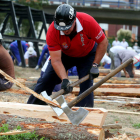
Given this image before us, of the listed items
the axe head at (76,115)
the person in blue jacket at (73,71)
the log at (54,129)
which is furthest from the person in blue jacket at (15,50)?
the axe head at (76,115)

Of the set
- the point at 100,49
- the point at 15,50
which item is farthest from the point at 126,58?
the point at 15,50

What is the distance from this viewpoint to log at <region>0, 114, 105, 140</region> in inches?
117

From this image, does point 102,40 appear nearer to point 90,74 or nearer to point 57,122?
point 90,74

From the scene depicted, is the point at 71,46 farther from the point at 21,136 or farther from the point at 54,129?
the point at 21,136

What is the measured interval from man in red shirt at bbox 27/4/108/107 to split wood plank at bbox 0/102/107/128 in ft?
2.24

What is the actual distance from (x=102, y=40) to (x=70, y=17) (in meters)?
0.73

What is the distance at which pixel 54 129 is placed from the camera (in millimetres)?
3102

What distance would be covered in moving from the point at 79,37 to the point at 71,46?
200mm

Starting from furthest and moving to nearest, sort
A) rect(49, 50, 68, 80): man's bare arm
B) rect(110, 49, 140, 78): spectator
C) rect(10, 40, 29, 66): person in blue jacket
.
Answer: rect(10, 40, 29, 66): person in blue jacket, rect(110, 49, 140, 78): spectator, rect(49, 50, 68, 80): man's bare arm

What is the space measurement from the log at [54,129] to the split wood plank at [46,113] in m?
0.07

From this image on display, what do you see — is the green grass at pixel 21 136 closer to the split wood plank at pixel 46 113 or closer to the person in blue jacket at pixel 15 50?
the split wood plank at pixel 46 113

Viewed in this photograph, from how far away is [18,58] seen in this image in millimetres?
14359

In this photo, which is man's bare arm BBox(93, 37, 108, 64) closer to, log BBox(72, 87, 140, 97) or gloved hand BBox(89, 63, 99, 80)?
gloved hand BBox(89, 63, 99, 80)

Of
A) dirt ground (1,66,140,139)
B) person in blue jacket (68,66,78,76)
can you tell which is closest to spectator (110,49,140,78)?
person in blue jacket (68,66,78,76)
